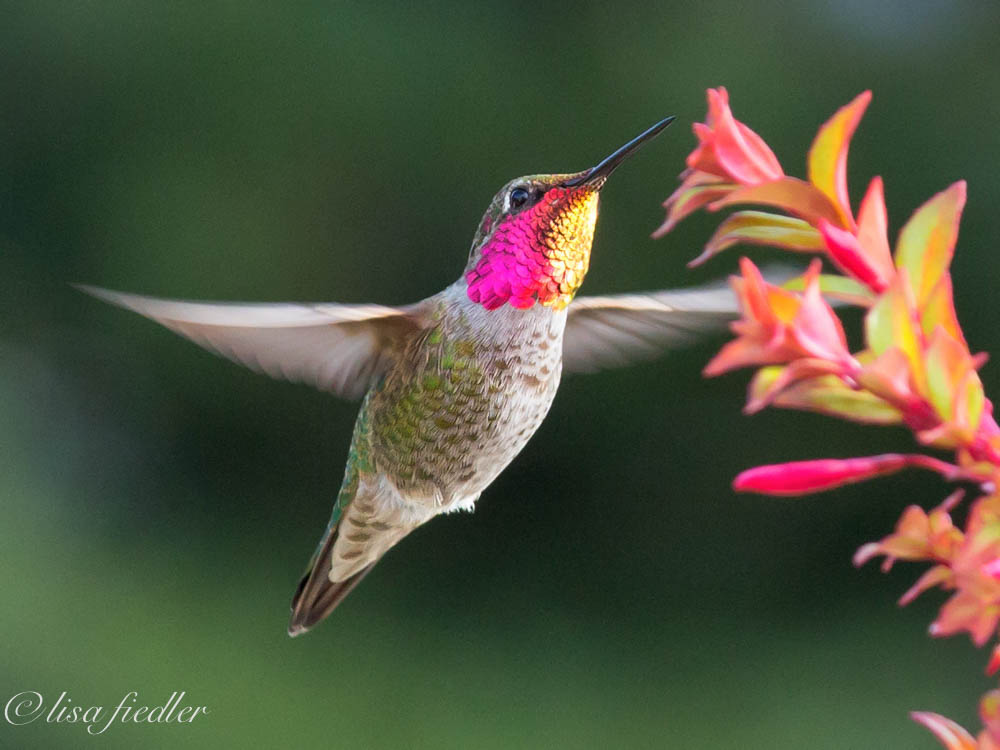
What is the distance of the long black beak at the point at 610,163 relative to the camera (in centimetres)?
100

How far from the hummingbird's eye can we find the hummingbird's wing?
18 cm

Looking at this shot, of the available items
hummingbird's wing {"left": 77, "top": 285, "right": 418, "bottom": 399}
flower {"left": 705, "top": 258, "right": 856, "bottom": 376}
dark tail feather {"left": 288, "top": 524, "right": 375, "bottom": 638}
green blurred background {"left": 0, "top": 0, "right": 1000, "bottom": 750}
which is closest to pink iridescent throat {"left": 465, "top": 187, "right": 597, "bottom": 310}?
hummingbird's wing {"left": 77, "top": 285, "right": 418, "bottom": 399}

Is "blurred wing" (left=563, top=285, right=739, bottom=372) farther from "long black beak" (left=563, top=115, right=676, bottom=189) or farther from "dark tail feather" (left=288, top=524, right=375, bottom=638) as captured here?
"dark tail feather" (left=288, top=524, right=375, bottom=638)

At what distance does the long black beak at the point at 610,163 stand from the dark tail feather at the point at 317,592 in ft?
2.09

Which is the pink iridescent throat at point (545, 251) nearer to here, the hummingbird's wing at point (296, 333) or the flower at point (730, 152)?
the hummingbird's wing at point (296, 333)

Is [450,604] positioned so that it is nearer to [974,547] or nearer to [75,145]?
[75,145]

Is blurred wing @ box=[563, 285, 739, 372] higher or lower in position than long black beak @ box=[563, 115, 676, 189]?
lower

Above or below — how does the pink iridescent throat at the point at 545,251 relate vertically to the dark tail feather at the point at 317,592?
above

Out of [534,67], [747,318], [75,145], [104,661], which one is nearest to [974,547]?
[747,318]

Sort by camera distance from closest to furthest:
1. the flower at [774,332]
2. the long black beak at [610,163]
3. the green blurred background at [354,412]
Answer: the flower at [774,332]
the long black beak at [610,163]
the green blurred background at [354,412]

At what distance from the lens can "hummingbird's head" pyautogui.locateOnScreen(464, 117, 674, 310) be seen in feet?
4.03

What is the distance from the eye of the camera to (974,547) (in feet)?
1.77

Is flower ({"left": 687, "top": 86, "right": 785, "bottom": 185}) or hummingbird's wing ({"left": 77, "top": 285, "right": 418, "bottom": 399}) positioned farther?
hummingbird's wing ({"left": 77, "top": 285, "right": 418, "bottom": 399})

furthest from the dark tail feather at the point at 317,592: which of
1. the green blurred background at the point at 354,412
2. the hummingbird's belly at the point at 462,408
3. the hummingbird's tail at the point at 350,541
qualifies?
the green blurred background at the point at 354,412
